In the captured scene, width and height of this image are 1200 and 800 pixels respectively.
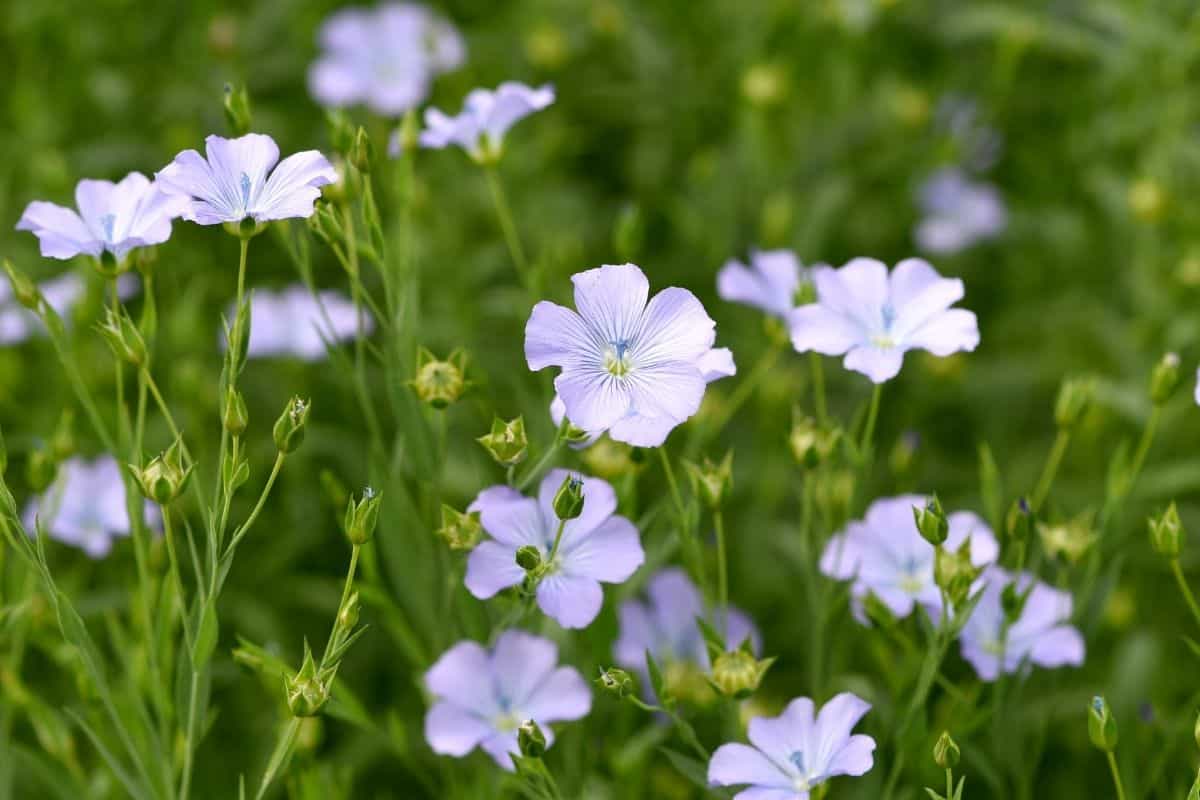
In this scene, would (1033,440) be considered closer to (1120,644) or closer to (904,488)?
(1120,644)

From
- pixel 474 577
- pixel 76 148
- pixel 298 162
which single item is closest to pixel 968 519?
pixel 474 577

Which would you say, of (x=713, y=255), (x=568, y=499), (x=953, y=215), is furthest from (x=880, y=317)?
(x=953, y=215)

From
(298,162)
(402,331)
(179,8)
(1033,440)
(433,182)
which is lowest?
(1033,440)

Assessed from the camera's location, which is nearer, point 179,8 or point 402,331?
point 402,331

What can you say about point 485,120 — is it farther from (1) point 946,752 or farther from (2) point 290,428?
(1) point 946,752

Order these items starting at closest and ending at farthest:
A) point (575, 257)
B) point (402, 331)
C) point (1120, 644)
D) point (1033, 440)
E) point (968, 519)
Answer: point (402, 331)
point (968, 519)
point (1120, 644)
point (575, 257)
point (1033, 440)

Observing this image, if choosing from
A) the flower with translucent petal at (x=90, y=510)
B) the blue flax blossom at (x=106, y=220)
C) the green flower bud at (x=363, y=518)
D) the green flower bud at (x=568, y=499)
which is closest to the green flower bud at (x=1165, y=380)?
the green flower bud at (x=568, y=499)

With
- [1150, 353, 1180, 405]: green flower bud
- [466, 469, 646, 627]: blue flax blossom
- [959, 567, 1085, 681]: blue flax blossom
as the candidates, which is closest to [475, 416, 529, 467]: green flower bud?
[466, 469, 646, 627]: blue flax blossom
